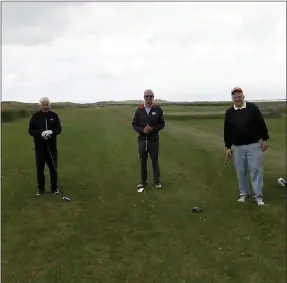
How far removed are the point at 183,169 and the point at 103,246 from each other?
201 inches

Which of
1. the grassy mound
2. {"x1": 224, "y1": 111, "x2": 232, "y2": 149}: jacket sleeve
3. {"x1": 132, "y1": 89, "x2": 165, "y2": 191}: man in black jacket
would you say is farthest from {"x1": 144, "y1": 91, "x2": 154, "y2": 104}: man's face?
the grassy mound

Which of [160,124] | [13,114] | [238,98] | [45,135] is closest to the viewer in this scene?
[238,98]

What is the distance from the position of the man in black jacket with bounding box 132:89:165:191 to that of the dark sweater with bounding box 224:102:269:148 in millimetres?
1653

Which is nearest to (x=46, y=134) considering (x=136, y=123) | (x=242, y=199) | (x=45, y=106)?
(x=45, y=106)

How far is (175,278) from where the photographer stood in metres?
5.54

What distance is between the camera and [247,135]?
332 inches

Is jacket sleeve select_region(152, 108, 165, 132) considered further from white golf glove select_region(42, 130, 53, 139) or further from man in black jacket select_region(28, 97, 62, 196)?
white golf glove select_region(42, 130, 53, 139)

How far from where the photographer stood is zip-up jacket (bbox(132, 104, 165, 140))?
960cm

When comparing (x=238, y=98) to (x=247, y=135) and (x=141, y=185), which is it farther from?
(x=141, y=185)

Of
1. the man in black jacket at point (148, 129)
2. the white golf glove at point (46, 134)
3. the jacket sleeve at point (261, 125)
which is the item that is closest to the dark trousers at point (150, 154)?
the man in black jacket at point (148, 129)

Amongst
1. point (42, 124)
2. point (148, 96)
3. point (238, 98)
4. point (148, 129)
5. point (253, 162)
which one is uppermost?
point (148, 96)

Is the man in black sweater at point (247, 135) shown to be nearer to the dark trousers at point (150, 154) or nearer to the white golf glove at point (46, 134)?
the dark trousers at point (150, 154)

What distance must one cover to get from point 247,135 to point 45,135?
3944 mm

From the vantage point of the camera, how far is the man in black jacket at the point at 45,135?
359 inches
